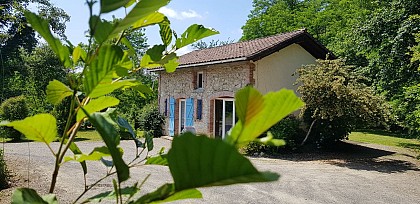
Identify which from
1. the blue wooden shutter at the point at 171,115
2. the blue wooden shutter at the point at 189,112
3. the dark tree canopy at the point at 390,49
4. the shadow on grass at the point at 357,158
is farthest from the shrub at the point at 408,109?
the blue wooden shutter at the point at 171,115

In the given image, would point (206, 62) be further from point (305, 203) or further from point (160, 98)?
point (305, 203)

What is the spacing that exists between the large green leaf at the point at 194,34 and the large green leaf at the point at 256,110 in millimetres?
377

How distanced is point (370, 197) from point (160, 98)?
12949 mm

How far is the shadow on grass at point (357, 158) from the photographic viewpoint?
10130 mm

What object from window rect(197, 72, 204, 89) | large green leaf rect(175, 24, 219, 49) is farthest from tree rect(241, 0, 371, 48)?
large green leaf rect(175, 24, 219, 49)

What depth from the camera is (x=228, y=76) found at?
45.5 feet

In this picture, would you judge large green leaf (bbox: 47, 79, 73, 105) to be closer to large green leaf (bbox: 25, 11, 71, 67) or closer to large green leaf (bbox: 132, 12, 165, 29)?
large green leaf (bbox: 25, 11, 71, 67)

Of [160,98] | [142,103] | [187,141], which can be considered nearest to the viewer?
[187,141]

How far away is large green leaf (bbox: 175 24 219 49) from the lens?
2.34ft

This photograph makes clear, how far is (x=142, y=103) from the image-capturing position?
2492 centimetres

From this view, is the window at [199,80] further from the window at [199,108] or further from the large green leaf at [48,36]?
the large green leaf at [48,36]

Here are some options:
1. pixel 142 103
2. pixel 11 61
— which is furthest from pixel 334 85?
pixel 11 61

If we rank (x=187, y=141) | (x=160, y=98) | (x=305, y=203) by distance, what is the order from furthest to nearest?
(x=160, y=98) < (x=305, y=203) < (x=187, y=141)

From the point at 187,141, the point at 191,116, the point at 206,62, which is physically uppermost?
the point at 206,62
